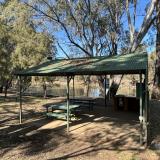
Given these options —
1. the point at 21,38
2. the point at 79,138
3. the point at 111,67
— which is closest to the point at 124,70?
the point at 111,67

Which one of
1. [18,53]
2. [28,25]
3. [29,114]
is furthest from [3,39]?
[29,114]

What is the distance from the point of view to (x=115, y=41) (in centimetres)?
2138

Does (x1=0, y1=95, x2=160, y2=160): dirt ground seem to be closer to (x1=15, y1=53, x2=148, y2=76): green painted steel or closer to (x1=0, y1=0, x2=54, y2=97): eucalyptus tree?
(x1=15, y1=53, x2=148, y2=76): green painted steel

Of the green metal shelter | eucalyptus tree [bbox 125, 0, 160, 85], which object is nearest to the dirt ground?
the green metal shelter

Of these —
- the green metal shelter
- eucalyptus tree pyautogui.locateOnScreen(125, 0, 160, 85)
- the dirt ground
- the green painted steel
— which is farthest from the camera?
eucalyptus tree pyautogui.locateOnScreen(125, 0, 160, 85)

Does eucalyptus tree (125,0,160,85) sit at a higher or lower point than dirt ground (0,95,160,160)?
higher

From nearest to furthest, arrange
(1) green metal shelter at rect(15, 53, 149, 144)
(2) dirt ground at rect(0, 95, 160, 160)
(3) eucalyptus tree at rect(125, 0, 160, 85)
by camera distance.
→ (2) dirt ground at rect(0, 95, 160, 160) < (1) green metal shelter at rect(15, 53, 149, 144) < (3) eucalyptus tree at rect(125, 0, 160, 85)

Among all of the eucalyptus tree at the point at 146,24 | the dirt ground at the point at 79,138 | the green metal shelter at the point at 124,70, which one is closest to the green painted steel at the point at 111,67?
the green metal shelter at the point at 124,70

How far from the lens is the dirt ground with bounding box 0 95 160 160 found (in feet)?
25.0

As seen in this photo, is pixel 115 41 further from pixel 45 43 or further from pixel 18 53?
pixel 18 53

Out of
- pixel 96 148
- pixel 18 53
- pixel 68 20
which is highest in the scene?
pixel 68 20

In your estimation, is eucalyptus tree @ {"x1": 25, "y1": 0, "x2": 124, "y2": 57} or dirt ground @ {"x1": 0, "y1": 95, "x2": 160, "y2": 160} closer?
dirt ground @ {"x1": 0, "y1": 95, "x2": 160, "y2": 160}

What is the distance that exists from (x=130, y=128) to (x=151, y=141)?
1.69 meters

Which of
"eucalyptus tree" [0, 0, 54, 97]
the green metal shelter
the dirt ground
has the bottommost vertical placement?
the dirt ground
